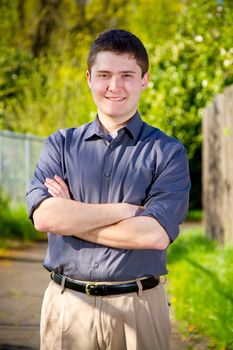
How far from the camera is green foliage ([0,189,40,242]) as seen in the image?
13.8m

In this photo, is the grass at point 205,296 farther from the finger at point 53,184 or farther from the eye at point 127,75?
the eye at point 127,75

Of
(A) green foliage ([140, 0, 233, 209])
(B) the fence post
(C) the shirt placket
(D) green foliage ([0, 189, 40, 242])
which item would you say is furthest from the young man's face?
(B) the fence post

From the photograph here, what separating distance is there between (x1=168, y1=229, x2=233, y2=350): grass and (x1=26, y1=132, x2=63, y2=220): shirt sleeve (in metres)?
2.58

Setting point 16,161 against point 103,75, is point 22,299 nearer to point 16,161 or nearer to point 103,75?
point 103,75

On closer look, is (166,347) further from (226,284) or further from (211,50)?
(211,50)

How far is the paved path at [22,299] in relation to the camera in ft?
20.0

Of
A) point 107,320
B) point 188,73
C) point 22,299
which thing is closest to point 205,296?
point 22,299

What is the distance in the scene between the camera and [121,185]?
10.6ft

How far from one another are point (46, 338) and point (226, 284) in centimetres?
345

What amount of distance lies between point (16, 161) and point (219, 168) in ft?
25.3

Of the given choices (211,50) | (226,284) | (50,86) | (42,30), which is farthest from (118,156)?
(42,30)

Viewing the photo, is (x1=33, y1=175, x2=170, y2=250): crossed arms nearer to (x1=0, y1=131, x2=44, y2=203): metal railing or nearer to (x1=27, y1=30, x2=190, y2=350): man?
(x1=27, y1=30, x2=190, y2=350): man

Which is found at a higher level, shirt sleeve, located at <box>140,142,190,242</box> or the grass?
shirt sleeve, located at <box>140,142,190,242</box>

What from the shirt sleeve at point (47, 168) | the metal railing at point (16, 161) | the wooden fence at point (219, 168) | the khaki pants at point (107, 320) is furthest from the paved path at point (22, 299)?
the metal railing at point (16, 161)
